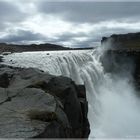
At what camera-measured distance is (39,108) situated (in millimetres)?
8484

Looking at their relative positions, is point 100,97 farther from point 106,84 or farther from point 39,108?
point 39,108

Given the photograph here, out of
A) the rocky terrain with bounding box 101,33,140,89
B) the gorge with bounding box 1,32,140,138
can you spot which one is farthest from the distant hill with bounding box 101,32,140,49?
the gorge with bounding box 1,32,140,138

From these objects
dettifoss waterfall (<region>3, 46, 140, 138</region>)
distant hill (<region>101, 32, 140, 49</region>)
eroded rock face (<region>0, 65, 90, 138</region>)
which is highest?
distant hill (<region>101, 32, 140, 49</region>)

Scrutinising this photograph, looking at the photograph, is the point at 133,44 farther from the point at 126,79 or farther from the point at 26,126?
the point at 26,126

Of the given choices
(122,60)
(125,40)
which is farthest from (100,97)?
(125,40)

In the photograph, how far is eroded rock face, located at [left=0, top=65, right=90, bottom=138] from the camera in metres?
7.06

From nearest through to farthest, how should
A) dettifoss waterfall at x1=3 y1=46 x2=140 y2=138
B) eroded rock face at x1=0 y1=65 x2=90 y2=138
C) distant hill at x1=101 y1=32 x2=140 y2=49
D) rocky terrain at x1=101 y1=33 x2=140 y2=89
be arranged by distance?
eroded rock face at x1=0 y1=65 x2=90 y2=138, dettifoss waterfall at x1=3 y1=46 x2=140 y2=138, rocky terrain at x1=101 y1=33 x2=140 y2=89, distant hill at x1=101 y1=32 x2=140 y2=49

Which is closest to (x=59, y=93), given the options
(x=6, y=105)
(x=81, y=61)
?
(x=6, y=105)

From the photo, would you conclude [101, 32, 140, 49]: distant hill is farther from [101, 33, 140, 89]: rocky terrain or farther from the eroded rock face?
the eroded rock face

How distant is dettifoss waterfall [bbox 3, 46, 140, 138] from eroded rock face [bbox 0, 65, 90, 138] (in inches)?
317

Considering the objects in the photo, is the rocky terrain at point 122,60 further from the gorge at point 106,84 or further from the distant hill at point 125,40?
the distant hill at point 125,40

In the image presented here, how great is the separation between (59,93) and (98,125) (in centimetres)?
1162

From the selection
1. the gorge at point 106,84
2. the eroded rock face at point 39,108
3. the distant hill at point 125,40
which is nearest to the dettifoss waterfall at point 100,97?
the gorge at point 106,84

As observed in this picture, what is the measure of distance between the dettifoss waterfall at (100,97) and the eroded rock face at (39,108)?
8058mm
